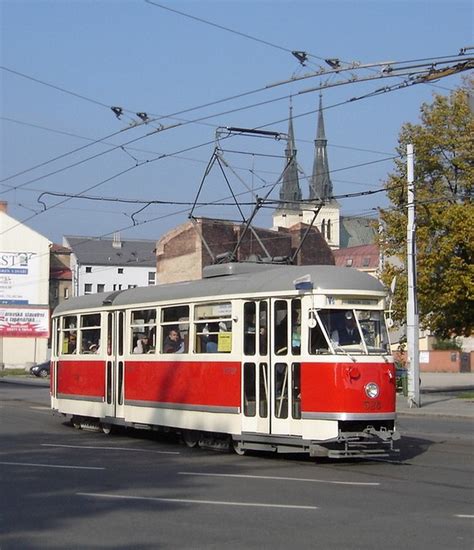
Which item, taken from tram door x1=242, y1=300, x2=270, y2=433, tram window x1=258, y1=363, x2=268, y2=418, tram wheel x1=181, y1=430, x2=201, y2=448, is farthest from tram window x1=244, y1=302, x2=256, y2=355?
tram wheel x1=181, y1=430, x2=201, y2=448

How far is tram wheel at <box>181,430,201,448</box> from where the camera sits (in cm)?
1783

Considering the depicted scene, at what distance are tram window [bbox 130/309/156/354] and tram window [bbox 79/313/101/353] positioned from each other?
1.67 m

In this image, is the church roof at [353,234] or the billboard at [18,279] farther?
the church roof at [353,234]

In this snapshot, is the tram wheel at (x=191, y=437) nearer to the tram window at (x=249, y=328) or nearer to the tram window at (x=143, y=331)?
the tram window at (x=143, y=331)

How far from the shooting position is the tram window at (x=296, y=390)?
15.2m

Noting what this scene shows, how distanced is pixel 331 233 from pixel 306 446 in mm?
129859

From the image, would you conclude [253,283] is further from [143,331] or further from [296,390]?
[143,331]

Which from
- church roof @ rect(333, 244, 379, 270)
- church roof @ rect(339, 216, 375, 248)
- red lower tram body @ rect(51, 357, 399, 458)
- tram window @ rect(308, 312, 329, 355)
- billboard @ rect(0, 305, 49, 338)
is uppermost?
church roof @ rect(339, 216, 375, 248)

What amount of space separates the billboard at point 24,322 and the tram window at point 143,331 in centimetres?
6718

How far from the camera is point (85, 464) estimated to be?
15.0m

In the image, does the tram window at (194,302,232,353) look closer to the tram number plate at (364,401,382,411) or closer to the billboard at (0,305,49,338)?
the tram number plate at (364,401,382,411)

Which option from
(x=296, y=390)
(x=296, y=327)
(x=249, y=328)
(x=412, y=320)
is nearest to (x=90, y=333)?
(x=249, y=328)

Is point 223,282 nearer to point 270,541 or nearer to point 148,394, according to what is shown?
point 148,394

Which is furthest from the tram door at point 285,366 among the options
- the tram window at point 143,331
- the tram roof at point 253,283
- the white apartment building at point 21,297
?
the white apartment building at point 21,297
